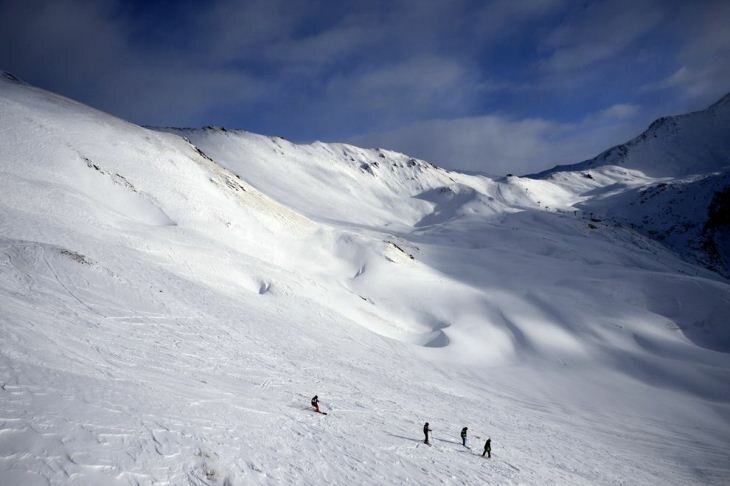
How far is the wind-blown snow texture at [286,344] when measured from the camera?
12758 millimetres

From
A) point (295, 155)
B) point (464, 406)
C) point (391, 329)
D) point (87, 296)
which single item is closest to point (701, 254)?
point (391, 329)

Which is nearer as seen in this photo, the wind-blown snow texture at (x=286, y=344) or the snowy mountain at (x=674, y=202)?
the wind-blown snow texture at (x=286, y=344)

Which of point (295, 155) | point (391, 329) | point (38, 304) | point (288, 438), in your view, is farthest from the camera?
point (295, 155)

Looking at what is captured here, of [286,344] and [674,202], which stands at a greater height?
[674,202]

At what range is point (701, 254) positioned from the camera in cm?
10331

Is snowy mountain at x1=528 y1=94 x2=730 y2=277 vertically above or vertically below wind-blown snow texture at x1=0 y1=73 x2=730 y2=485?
above

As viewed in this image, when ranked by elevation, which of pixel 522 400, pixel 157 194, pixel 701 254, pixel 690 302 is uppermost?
pixel 701 254

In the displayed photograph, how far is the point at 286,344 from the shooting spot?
26859mm

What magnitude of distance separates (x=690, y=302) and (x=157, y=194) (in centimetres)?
6613

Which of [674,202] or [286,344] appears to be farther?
[674,202]

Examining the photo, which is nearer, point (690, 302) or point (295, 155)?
point (690, 302)

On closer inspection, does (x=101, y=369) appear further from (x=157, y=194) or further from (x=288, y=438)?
(x=157, y=194)

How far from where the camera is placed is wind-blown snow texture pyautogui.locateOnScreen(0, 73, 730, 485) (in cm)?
1276

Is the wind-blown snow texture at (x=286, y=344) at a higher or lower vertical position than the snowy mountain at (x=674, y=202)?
lower
